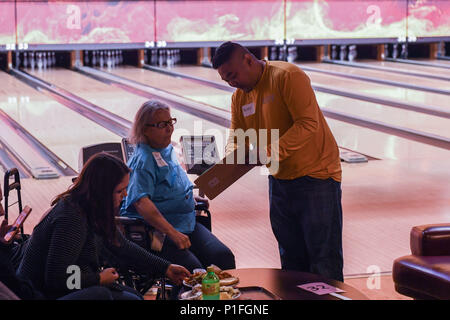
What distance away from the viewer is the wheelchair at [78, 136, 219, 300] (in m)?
3.00

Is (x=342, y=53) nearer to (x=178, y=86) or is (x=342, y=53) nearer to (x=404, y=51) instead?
(x=404, y=51)

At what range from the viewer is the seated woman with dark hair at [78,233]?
233 centimetres

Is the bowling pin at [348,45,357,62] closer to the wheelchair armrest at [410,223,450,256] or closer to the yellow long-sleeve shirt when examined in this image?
the wheelchair armrest at [410,223,450,256]

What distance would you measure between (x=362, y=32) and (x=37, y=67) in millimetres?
6051

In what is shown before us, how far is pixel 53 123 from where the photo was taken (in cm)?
766

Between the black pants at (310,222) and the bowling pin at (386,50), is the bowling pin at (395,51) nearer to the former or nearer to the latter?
the bowling pin at (386,50)

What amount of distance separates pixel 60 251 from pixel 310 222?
3.42 ft

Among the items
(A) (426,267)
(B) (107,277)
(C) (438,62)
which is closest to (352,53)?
(C) (438,62)

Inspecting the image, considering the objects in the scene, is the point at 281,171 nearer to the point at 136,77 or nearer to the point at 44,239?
the point at 44,239

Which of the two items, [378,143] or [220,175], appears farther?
[378,143]

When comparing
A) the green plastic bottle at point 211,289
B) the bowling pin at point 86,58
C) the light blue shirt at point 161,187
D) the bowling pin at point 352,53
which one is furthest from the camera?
the bowling pin at point 352,53

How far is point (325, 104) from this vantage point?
8.96m

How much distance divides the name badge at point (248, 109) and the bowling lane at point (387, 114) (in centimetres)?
469

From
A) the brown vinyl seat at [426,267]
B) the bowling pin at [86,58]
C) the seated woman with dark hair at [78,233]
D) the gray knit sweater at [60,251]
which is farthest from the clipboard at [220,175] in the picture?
the bowling pin at [86,58]
